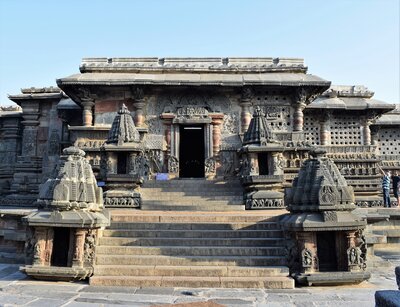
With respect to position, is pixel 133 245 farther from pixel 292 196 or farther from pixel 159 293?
pixel 292 196

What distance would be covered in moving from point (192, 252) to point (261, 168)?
5441 mm

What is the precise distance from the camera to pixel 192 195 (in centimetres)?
1170

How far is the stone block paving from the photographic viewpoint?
487cm

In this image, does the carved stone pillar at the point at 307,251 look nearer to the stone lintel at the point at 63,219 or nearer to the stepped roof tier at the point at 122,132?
the stone lintel at the point at 63,219

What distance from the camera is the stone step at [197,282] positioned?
5828 millimetres

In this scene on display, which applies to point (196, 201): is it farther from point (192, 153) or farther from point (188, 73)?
point (192, 153)

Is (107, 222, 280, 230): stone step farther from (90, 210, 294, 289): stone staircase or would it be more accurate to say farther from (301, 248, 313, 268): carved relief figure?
(301, 248, 313, 268): carved relief figure

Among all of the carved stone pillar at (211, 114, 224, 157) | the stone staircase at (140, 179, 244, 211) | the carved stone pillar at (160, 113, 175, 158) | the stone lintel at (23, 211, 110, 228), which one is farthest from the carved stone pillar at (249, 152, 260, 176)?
the stone lintel at (23, 211, 110, 228)

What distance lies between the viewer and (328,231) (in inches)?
254

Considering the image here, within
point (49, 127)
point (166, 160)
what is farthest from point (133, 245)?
point (49, 127)

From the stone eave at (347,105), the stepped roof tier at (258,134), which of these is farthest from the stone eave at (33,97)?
the stone eave at (347,105)

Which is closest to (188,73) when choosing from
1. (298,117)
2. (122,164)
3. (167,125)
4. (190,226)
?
(167,125)

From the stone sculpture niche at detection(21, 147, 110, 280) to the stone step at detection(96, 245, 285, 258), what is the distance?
0.56 meters

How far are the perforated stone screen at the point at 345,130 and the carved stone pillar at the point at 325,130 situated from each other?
0.30 metres
